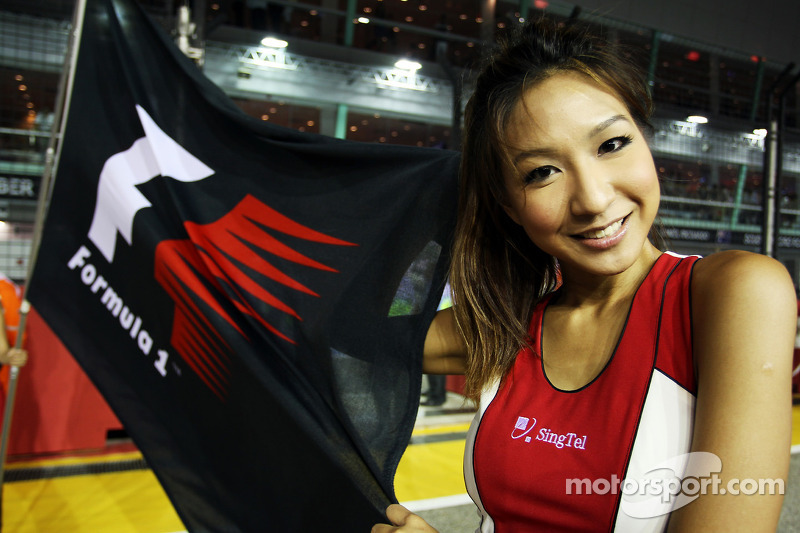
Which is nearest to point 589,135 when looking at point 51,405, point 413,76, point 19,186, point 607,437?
point 607,437

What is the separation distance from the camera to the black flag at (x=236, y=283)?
128 cm

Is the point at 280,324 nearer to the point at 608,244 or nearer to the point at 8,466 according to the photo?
the point at 608,244

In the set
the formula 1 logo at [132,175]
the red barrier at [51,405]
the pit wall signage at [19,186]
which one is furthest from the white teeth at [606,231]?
the pit wall signage at [19,186]

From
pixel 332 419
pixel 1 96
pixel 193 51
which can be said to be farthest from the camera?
pixel 1 96

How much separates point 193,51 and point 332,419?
200 cm

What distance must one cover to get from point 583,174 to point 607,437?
40 cm

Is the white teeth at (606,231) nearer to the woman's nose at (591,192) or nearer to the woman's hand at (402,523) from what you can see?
the woman's nose at (591,192)

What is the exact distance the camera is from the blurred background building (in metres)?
6.57

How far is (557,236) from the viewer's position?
97 centimetres

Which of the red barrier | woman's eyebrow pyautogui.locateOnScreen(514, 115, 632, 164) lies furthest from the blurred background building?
woman's eyebrow pyautogui.locateOnScreen(514, 115, 632, 164)

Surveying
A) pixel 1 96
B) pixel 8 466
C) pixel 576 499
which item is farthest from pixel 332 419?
pixel 1 96

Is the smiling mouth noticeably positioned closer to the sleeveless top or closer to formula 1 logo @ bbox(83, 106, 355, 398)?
the sleeveless top

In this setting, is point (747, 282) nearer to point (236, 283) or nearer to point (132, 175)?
point (236, 283)

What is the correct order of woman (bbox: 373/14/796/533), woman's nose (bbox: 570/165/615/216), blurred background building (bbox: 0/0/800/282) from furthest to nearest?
blurred background building (bbox: 0/0/800/282) → woman's nose (bbox: 570/165/615/216) → woman (bbox: 373/14/796/533)
